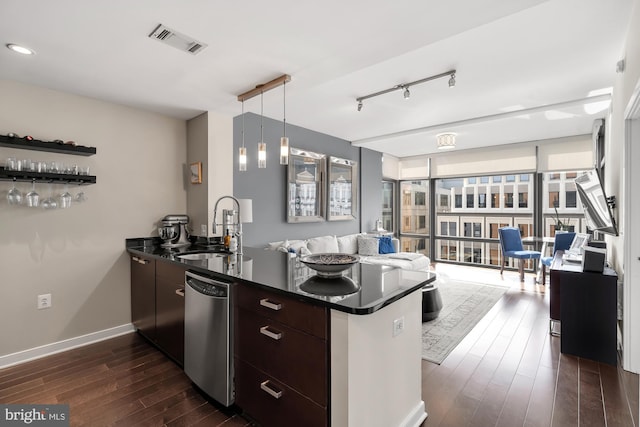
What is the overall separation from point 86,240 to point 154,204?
704mm

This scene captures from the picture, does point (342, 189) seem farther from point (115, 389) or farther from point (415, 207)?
point (115, 389)

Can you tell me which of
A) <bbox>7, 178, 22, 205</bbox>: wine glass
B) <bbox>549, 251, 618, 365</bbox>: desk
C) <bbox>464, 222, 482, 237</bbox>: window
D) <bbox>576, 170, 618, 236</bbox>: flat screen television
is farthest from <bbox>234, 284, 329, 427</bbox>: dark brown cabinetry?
<bbox>464, 222, 482, 237</bbox>: window

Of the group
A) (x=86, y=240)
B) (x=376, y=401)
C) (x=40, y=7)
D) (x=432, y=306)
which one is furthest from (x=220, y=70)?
(x=432, y=306)

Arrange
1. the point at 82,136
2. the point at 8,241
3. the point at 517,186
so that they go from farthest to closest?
1. the point at 517,186
2. the point at 82,136
3. the point at 8,241

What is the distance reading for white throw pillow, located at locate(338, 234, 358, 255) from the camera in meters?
4.86

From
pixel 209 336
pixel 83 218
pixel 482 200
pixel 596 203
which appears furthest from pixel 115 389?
pixel 482 200

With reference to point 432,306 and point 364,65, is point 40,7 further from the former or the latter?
point 432,306

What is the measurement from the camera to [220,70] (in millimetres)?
2406

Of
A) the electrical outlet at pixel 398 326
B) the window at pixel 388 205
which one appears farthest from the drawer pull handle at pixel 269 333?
the window at pixel 388 205

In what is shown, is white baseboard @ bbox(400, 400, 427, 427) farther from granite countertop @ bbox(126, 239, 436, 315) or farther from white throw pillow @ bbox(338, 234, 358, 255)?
white throw pillow @ bbox(338, 234, 358, 255)

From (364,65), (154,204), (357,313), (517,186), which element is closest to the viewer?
(357,313)

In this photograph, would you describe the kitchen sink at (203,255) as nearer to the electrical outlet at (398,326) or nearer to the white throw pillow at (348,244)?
the electrical outlet at (398,326)

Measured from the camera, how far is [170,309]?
2.50 meters

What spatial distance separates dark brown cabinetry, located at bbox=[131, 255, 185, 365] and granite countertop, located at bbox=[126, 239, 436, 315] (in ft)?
0.53
